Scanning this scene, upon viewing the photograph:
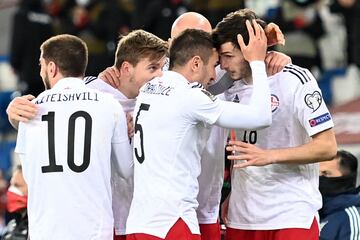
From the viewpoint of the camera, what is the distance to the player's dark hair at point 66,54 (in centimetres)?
514

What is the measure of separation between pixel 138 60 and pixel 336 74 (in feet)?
20.2

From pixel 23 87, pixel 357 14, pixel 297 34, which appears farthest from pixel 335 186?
pixel 23 87

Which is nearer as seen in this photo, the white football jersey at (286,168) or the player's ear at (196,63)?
the player's ear at (196,63)

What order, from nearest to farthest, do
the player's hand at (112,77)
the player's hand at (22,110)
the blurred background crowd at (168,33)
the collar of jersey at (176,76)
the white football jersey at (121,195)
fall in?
the collar of jersey at (176,76), the player's hand at (22,110), the white football jersey at (121,195), the player's hand at (112,77), the blurred background crowd at (168,33)

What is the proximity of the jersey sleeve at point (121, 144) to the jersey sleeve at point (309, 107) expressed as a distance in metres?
0.83

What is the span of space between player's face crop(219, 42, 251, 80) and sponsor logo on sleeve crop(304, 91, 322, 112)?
0.32m

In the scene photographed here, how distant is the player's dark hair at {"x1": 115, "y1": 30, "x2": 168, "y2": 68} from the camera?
204 inches

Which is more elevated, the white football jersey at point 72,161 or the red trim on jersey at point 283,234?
the white football jersey at point 72,161

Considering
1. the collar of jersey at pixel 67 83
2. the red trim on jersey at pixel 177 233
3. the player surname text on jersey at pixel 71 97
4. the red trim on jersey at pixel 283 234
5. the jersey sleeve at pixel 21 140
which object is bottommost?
the red trim on jersey at pixel 283 234

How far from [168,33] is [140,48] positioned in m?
5.72

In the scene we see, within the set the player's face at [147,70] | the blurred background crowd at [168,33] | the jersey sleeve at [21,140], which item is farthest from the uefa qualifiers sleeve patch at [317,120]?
the blurred background crowd at [168,33]

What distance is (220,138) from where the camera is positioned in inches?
215

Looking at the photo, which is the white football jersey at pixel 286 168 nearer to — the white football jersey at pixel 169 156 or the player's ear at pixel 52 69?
the white football jersey at pixel 169 156

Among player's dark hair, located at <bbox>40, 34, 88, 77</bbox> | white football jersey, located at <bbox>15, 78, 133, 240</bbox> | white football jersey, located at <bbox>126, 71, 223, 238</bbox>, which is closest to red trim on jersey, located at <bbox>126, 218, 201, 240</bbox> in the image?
white football jersey, located at <bbox>126, 71, 223, 238</bbox>
